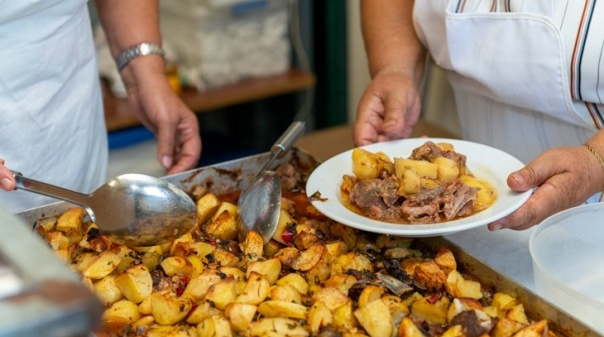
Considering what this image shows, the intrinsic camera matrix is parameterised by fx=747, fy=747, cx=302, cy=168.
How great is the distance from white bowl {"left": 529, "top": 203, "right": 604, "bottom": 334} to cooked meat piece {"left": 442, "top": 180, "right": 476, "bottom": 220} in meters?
0.12

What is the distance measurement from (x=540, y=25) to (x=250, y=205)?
2.09 ft

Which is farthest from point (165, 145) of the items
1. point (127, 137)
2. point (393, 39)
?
point (127, 137)

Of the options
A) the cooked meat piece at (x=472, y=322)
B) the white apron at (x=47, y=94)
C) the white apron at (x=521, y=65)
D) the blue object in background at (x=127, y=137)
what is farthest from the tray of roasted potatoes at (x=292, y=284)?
the blue object in background at (x=127, y=137)

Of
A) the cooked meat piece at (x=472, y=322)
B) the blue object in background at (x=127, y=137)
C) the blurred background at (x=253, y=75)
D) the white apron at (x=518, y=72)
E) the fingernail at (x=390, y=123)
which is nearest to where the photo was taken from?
the cooked meat piece at (x=472, y=322)

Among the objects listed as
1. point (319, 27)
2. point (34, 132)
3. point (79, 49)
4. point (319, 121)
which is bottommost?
point (319, 121)

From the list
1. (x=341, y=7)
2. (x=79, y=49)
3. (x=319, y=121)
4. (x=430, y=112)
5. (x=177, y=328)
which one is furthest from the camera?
(x=319, y=121)

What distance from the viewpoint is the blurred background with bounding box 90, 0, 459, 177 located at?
9.73 feet

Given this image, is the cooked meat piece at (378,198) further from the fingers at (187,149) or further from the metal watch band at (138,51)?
the metal watch band at (138,51)

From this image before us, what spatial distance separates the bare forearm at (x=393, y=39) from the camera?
5.45 feet

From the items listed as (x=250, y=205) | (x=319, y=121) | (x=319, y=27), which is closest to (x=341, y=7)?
(x=319, y=27)

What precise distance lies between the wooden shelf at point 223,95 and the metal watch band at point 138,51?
3.87 ft

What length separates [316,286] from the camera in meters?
1.05

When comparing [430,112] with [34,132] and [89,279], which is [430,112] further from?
[89,279]

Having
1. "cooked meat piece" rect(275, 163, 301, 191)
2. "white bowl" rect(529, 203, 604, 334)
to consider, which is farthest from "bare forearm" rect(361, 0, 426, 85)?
"white bowl" rect(529, 203, 604, 334)
